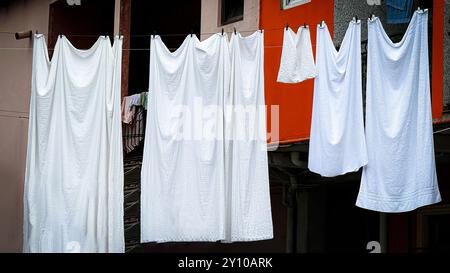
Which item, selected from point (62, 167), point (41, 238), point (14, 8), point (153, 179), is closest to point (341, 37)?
point (153, 179)

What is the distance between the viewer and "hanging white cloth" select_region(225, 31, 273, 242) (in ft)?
36.7

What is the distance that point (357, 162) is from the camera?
10438 mm

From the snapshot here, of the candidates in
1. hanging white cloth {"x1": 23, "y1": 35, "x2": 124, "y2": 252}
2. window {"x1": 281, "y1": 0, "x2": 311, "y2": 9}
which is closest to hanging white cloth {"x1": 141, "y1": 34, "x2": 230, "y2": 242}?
hanging white cloth {"x1": 23, "y1": 35, "x2": 124, "y2": 252}

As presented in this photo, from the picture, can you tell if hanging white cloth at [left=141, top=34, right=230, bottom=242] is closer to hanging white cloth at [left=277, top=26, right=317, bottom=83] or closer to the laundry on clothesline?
the laundry on clothesline

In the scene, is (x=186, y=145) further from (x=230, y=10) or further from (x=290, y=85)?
(x=230, y=10)

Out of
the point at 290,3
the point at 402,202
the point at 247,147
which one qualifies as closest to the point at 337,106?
the point at 247,147

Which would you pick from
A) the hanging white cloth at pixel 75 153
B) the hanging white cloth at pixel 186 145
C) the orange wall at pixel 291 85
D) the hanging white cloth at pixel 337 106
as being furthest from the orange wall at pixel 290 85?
the hanging white cloth at pixel 75 153

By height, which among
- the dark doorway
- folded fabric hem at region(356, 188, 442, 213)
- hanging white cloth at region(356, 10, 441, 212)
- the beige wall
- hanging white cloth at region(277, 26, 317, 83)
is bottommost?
folded fabric hem at region(356, 188, 442, 213)

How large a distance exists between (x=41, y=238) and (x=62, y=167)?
1.10 meters

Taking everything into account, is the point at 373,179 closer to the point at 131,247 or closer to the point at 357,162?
the point at 357,162

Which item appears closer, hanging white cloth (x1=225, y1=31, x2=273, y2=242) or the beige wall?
hanging white cloth (x1=225, y1=31, x2=273, y2=242)

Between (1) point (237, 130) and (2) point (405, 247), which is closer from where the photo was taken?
(1) point (237, 130)

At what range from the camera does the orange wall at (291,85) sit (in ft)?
41.1

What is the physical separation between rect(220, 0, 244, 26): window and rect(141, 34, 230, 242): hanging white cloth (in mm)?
2751
